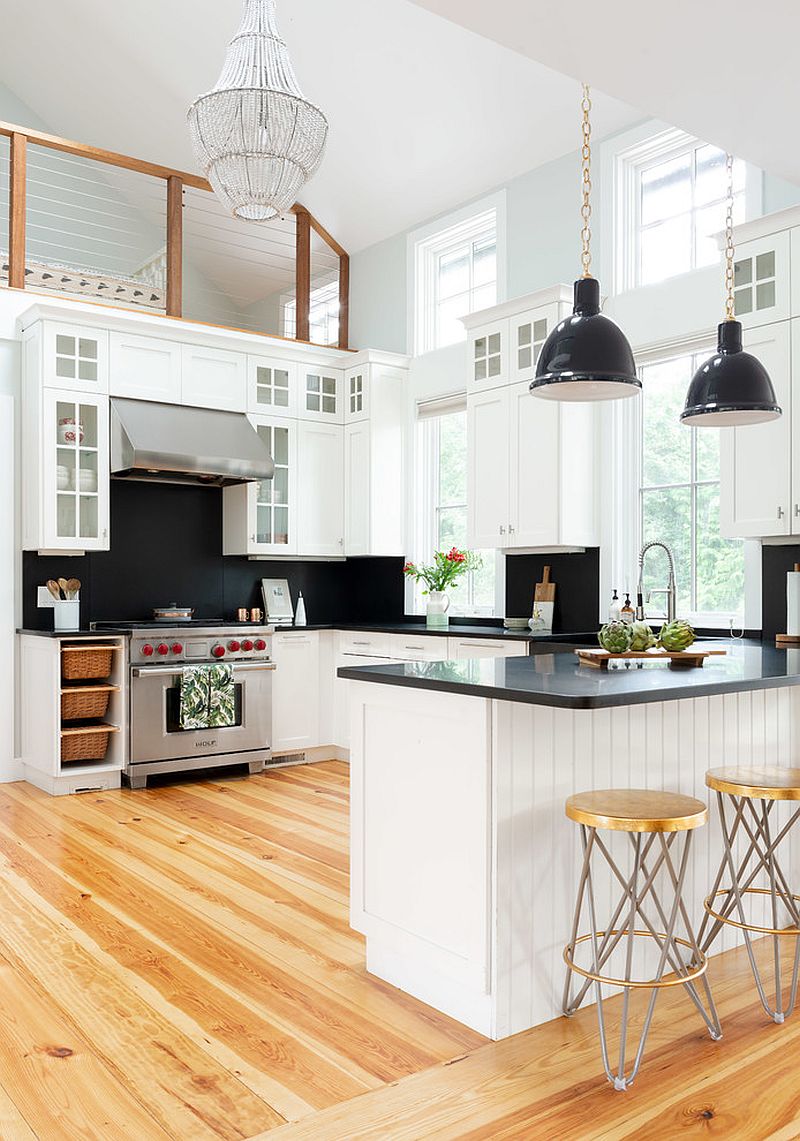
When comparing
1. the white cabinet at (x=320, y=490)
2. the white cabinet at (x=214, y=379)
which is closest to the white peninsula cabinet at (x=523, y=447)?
the white cabinet at (x=320, y=490)

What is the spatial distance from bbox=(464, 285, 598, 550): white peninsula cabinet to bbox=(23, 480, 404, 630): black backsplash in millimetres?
1458

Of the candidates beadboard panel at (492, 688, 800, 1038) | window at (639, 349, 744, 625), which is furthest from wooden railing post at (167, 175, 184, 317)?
beadboard panel at (492, 688, 800, 1038)

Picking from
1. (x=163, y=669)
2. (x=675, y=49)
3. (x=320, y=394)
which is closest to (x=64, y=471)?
(x=163, y=669)

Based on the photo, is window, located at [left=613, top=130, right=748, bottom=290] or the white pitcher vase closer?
window, located at [left=613, top=130, right=748, bottom=290]

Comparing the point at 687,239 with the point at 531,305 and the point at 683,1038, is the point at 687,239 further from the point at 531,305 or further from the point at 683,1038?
the point at 683,1038

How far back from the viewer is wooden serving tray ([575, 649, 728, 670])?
3117 mm

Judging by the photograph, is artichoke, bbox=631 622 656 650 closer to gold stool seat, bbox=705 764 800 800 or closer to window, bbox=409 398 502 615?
gold stool seat, bbox=705 764 800 800

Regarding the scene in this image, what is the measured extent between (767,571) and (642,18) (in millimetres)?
2731

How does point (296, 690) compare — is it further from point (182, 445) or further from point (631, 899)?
point (631, 899)

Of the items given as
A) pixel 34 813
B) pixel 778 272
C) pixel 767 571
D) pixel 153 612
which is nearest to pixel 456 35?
pixel 778 272

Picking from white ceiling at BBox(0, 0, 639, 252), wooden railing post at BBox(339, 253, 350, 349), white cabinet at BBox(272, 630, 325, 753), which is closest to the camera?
white ceiling at BBox(0, 0, 639, 252)

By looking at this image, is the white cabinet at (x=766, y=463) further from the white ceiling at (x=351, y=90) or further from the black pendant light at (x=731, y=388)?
the white ceiling at (x=351, y=90)

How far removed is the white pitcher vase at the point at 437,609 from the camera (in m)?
6.16

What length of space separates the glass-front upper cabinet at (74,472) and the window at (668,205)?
3.23m
